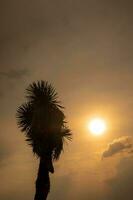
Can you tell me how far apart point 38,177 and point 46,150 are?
2.26 m

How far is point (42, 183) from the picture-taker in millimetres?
31594

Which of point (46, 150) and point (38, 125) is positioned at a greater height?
point (38, 125)

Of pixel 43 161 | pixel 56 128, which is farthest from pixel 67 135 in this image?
pixel 43 161

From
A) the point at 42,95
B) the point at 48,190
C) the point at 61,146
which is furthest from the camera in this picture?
the point at 42,95

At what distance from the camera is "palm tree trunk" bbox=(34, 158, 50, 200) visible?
1241 inches

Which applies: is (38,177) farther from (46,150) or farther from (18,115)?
(18,115)

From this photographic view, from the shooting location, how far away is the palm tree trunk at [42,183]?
31.5m

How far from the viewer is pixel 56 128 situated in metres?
34.5

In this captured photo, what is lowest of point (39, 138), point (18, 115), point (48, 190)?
point (48, 190)

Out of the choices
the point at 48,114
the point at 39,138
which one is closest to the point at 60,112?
the point at 48,114

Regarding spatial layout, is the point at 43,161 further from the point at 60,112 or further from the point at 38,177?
the point at 60,112

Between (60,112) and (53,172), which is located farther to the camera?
(60,112)

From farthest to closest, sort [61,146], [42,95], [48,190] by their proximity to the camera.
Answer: [42,95] < [61,146] < [48,190]

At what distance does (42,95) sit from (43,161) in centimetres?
635
